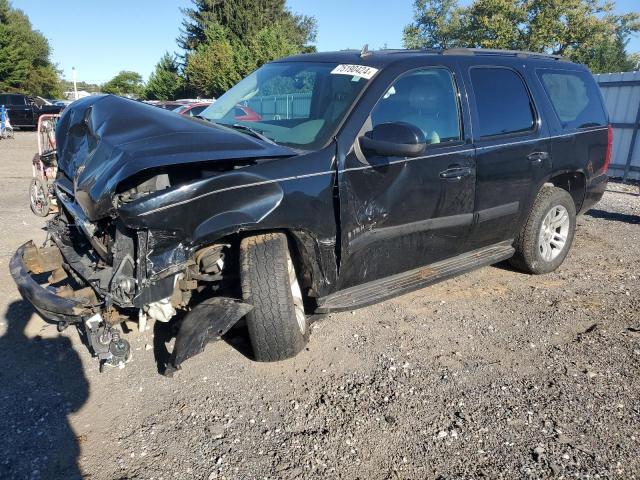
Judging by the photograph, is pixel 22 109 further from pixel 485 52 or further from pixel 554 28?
pixel 554 28

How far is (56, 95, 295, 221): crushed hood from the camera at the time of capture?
99.8 inches

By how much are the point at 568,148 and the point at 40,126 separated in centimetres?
595

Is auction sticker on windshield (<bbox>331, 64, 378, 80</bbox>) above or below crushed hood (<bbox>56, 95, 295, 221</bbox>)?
above

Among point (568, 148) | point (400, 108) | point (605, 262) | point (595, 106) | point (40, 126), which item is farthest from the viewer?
point (40, 126)

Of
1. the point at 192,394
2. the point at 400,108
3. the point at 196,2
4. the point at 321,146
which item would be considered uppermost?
the point at 196,2

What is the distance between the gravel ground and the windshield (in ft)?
4.94

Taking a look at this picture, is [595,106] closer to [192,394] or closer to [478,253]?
[478,253]

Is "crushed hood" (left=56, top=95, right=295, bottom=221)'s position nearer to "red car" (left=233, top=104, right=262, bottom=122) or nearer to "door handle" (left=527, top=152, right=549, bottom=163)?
"red car" (left=233, top=104, right=262, bottom=122)

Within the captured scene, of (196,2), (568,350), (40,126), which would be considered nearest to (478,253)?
(568,350)

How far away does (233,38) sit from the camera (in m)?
40.3

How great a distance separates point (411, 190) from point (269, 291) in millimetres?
1238

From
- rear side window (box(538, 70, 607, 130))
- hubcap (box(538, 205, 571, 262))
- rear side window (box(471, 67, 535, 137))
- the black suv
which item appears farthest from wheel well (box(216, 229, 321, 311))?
rear side window (box(538, 70, 607, 130))

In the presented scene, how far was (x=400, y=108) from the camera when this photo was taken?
3.46 meters

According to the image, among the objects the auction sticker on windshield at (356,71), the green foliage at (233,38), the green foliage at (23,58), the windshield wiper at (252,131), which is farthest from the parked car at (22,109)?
the auction sticker on windshield at (356,71)
